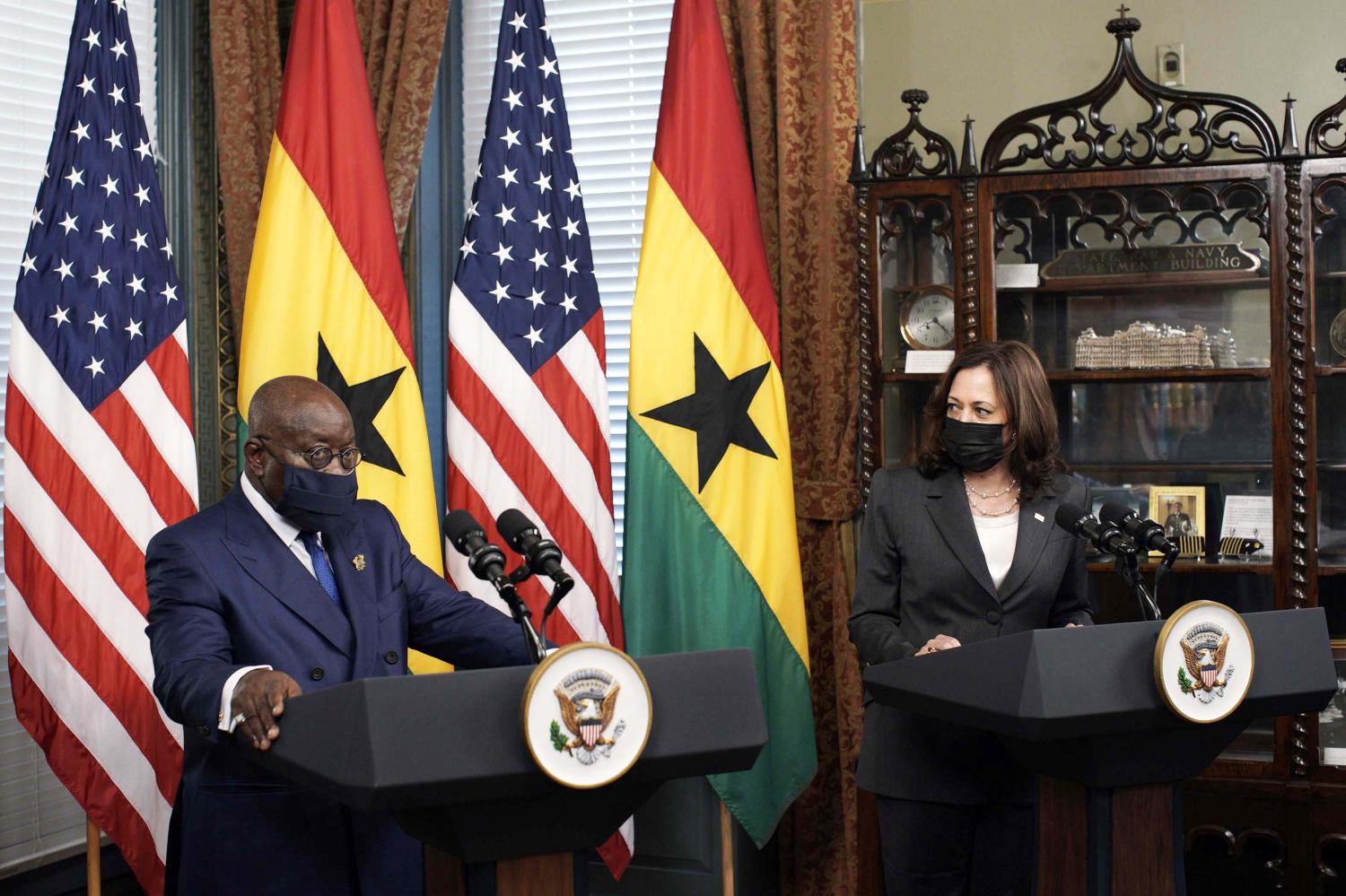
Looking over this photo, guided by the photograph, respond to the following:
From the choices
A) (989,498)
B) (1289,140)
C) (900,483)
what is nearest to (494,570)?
(900,483)

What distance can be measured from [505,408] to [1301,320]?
2216 millimetres

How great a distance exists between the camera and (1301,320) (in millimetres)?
3463

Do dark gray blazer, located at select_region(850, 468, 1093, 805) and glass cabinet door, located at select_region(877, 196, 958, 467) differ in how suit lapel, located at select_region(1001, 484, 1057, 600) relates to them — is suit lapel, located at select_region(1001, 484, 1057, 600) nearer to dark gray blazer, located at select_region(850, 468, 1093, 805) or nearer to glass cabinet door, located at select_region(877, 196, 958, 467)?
dark gray blazer, located at select_region(850, 468, 1093, 805)

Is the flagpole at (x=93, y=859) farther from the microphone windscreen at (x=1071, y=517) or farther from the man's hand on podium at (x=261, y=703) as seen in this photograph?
the microphone windscreen at (x=1071, y=517)

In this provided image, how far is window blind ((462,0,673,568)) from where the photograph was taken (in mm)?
4277

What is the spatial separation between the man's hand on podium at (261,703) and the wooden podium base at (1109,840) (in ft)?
4.22

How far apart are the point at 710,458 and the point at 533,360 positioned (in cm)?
57

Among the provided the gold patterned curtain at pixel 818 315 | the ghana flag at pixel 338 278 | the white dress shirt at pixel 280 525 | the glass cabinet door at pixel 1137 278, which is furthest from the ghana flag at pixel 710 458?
the white dress shirt at pixel 280 525

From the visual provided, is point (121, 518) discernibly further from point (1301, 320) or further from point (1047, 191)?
point (1301, 320)

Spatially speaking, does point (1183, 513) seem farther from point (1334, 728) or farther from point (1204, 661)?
point (1204, 661)

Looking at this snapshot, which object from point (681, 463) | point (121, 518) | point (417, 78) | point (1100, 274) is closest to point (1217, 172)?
point (1100, 274)

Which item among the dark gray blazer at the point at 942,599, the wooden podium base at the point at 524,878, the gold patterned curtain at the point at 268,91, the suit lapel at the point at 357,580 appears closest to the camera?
the wooden podium base at the point at 524,878

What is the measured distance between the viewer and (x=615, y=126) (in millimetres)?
4297

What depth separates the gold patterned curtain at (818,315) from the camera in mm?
3818
